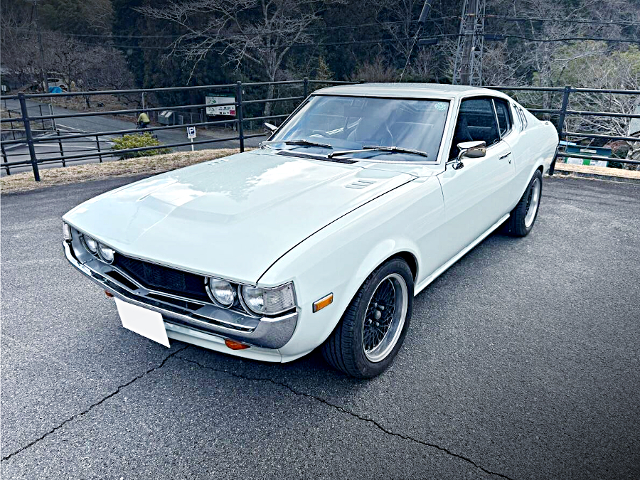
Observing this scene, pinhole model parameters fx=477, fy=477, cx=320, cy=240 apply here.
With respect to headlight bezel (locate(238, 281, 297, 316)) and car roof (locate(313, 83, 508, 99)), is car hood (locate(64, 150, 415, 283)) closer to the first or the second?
headlight bezel (locate(238, 281, 297, 316))

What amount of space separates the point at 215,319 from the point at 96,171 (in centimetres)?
667

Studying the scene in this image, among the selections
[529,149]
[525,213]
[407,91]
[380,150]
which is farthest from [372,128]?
[525,213]

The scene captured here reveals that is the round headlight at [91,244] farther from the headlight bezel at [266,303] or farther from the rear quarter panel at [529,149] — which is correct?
the rear quarter panel at [529,149]

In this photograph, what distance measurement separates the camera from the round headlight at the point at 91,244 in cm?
270

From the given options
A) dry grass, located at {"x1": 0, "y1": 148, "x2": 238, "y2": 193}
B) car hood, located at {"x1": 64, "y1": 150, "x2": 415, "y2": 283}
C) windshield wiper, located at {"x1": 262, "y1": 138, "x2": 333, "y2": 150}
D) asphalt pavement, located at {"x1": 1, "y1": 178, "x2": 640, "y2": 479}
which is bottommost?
asphalt pavement, located at {"x1": 1, "y1": 178, "x2": 640, "y2": 479}

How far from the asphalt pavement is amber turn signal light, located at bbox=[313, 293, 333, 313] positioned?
2.12 ft

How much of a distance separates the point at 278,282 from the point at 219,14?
35850 mm

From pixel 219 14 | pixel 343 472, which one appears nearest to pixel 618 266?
pixel 343 472

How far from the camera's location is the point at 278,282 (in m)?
2.01

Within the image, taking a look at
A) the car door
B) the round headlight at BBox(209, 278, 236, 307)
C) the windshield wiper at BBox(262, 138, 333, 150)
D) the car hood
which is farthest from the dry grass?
the round headlight at BBox(209, 278, 236, 307)

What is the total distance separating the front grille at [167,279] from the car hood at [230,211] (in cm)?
10

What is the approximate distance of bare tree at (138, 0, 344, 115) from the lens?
31.2 metres

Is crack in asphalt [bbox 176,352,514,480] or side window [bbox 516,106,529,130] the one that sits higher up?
side window [bbox 516,106,529,130]

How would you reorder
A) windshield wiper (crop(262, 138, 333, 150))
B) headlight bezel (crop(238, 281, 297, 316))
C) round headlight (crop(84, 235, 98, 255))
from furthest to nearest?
windshield wiper (crop(262, 138, 333, 150)) < round headlight (crop(84, 235, 98, 255)) < headlight bezel (crop(238, 281, 297, 316))
